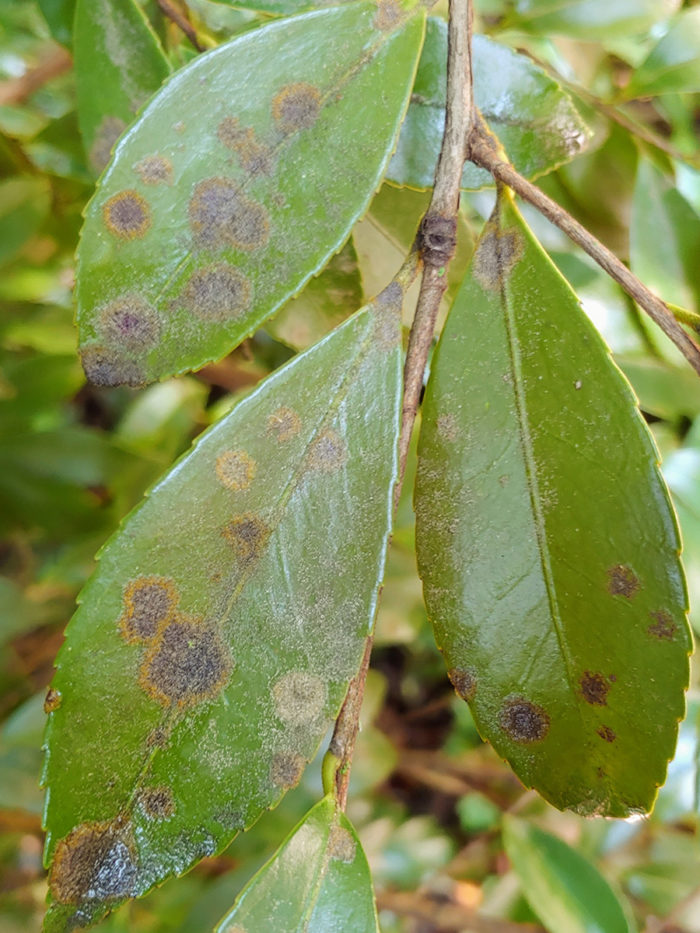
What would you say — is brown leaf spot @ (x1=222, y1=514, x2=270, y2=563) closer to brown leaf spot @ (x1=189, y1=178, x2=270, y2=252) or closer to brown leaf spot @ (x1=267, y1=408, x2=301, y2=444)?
brown leaf spot @ (x1=267, y1=408, x2=301, y2=444)

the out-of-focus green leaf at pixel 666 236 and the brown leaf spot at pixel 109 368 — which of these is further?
the out-of-focus green leaf at pixel 666 236

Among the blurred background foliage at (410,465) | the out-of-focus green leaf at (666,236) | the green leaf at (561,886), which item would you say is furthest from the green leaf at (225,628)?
the green leaf at (561,886)

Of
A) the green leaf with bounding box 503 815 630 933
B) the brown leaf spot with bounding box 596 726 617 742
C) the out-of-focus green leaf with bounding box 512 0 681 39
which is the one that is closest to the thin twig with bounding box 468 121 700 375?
the brown leaf spot with bounding box 596 726 617 742

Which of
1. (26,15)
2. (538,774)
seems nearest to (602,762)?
(538,774)

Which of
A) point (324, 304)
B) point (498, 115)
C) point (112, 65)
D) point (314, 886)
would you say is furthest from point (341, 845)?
point (112, 65)

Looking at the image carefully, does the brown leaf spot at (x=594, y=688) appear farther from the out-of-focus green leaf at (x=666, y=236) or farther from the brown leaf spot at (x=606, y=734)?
the out-of-focus green leaf at (x=666, y=236)

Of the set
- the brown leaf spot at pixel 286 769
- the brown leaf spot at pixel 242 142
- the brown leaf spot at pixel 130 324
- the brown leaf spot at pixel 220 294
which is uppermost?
the brown leaf spot at pixel 242 142

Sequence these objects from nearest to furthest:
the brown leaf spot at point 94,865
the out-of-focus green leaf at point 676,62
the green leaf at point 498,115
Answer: the brown leaf spot at point 94,865 < the green leaf at point 498,115 < the out-of-focus green leaf at point 676,62
